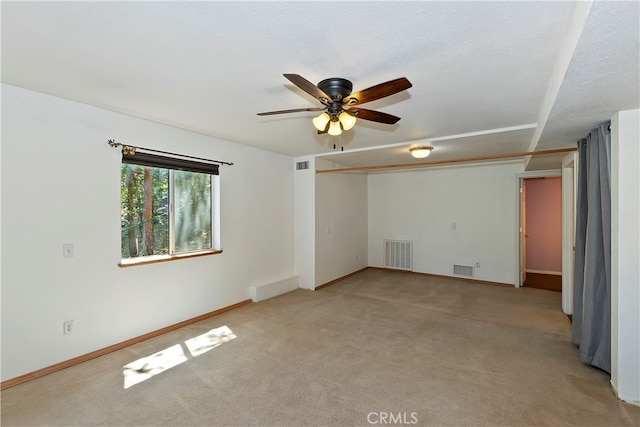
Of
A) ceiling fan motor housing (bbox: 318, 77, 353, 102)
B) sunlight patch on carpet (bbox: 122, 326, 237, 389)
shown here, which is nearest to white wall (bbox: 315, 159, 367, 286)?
sunlight patch on carpet (bbox: 122, 326, 237, 389)

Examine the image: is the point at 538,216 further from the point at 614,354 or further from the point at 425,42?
the point at 425,42

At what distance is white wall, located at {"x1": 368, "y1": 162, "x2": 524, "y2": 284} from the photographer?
5473mm

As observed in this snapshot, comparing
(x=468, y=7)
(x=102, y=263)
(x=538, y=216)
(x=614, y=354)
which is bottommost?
(x=614, y=354)

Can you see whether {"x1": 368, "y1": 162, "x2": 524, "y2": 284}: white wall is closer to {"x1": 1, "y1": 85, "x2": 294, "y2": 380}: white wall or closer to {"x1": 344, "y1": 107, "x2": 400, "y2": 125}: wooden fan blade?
{"x1": 1, "y1": 85, "x2": 294, "y2": 380}: white wall

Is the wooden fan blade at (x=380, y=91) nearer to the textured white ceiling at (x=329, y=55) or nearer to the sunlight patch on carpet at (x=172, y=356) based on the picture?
the textured white ceiling at (x=329, y=55)

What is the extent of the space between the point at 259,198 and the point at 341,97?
2.86m

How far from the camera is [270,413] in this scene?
2037mm

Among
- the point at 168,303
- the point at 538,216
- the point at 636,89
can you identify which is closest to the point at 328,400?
the point at 168,303

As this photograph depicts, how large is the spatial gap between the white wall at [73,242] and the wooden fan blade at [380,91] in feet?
8.07

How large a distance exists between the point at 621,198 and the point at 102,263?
14.9ft

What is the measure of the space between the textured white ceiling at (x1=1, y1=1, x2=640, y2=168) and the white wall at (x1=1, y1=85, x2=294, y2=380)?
30 cm

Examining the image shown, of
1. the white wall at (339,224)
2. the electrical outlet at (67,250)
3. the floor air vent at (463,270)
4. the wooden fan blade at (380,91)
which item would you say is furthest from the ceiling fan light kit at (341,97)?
the floor air vent at (463,270)

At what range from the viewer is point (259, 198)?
458 centimetres

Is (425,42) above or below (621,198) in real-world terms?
above
